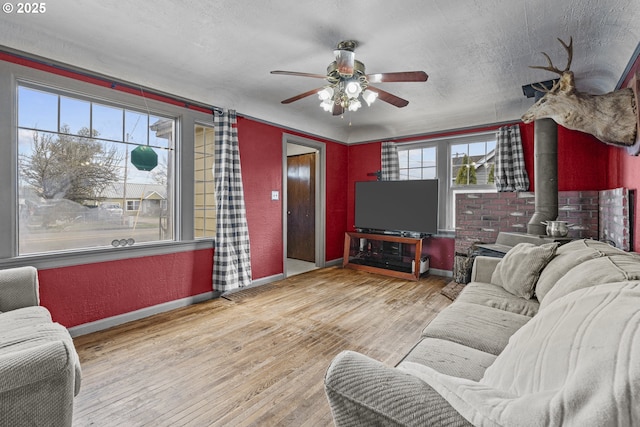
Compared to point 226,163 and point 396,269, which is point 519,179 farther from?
point 226,163

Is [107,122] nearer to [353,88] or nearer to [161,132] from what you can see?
[161,132]

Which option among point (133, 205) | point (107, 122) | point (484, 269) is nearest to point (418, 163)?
point (484, 269)

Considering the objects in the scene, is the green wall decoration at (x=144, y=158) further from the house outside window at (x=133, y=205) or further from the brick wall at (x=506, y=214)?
the brick wall at (x=506, y=214)

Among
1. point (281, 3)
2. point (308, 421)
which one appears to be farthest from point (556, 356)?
point (281, 3)

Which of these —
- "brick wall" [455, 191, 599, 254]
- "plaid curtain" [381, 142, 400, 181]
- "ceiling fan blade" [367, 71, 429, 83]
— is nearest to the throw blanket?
"ceiling fan blade" [367, 71, 429, 83]

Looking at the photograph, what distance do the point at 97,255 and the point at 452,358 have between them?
299cm

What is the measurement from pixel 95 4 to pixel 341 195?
4.37m

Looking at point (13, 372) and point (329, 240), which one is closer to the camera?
point (13, 372)

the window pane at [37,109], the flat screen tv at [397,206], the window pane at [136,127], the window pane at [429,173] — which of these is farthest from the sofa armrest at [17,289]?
the window pane at [429,173]

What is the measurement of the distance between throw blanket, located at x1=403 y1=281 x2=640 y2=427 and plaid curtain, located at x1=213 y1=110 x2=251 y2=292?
116 inches

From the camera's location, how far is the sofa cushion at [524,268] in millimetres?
2137

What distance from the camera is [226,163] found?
11.7ft

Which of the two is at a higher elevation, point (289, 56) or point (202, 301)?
point (289, 56)

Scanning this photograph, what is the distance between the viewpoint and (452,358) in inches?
53.4
